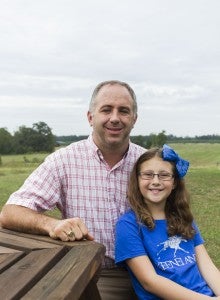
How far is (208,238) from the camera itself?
27.7ft

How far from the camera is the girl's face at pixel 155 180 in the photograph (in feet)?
9.63

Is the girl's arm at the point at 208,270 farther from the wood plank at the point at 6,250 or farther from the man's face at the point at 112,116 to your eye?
the wood plank at the point at 6,250

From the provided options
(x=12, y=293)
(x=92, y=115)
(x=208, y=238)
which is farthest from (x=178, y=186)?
(x=208, y=238)

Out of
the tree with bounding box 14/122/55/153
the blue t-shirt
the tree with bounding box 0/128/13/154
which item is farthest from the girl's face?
the tree with bounding box 0/128/13/154

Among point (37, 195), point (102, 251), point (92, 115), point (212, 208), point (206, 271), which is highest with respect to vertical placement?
point (92, 115)

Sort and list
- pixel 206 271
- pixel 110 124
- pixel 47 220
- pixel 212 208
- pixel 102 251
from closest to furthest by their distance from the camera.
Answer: pixel 102 251 → pixel 47 220 → pixel 206 271 → pixel 110 124 → pixel 212 208

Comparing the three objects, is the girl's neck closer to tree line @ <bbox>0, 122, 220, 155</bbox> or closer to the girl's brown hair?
the girl's brown hair

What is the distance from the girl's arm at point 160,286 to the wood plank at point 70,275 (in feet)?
1.19

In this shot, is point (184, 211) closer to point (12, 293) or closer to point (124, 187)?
point (124, 187)

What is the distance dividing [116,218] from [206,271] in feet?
2.00

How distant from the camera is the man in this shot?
3.07m

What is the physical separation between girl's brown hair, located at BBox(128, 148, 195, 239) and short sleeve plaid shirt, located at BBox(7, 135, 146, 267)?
173mm

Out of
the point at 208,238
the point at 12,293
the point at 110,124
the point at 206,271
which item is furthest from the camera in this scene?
the point at 208,238

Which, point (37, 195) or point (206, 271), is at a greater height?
point (37, 195)
